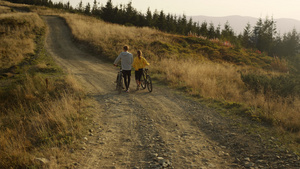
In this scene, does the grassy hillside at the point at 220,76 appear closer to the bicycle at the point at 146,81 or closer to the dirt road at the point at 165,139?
the dirt road at the point at 165,139

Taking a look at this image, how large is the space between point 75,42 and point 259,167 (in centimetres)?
2343

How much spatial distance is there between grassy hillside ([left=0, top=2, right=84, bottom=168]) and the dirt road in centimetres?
57

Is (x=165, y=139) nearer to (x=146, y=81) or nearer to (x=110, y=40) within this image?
(x=146, y=81)

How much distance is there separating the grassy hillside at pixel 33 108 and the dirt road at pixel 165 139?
22.4 inches

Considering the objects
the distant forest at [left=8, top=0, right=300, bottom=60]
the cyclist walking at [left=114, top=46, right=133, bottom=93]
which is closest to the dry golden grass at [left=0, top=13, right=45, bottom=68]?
the cyclist walking at [left=114, top=46, right=133, bottom=93]

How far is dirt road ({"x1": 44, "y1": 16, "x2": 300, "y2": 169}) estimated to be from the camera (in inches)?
165

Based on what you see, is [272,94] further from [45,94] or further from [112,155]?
[45,94]

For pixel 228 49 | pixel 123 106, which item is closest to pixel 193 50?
pixel 228 49

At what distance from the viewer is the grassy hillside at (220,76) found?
23.1 feet

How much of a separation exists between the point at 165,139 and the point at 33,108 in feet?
18.2

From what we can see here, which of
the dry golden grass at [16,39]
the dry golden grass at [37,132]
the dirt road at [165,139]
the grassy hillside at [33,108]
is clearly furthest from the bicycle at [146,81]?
the dry golden grass at [16,39]

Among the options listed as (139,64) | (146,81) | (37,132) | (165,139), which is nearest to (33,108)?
(37,132)

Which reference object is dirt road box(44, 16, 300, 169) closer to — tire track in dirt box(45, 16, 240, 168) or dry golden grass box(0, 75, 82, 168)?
tire track in dirt box(45, 16, 240, 168)

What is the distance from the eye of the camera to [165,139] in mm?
5160
